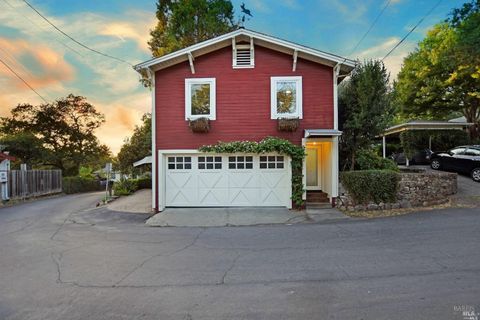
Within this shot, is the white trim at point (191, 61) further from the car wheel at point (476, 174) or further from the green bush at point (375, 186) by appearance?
the car wheel at point (476, 174)

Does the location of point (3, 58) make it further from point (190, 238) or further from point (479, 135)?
point (479, 135)

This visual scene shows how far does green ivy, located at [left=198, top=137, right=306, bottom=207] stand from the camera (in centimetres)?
1227

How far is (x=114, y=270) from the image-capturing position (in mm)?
5836

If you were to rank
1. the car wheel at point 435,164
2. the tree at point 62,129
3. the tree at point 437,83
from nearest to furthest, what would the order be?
1. the car wheel at point 435,164
2. the tree at point 437,83
3. the tree at point 62,129

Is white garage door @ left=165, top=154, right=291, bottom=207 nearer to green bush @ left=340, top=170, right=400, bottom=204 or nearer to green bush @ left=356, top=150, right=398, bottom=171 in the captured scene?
green bush @ left=340, top=170, right=400, bottom=204

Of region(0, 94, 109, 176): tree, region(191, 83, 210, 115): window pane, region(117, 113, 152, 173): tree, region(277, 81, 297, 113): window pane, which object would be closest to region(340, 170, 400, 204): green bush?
region(277, 81, 297, 113): window pane

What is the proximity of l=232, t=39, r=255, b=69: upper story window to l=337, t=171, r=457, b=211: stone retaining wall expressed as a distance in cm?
650

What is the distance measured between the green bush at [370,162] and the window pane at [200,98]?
7.01 m

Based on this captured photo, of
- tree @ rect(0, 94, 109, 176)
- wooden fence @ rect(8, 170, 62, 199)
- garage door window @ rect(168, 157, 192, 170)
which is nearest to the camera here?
garage door window @ rect(168, 157, 192, 170)

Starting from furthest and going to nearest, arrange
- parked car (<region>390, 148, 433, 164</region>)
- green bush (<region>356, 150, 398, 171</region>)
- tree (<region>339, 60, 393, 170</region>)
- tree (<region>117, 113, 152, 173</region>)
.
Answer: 1. tree (<region>117, 113, 152, 173</region>)
2. parked car (<region>390, 148, 433, 164</region>)
3. green bush (<region>356, 150, 398, 171</region>)
4. tree (<region>339, 60, 393, 170</region>)

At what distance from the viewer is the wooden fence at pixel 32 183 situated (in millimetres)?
20078

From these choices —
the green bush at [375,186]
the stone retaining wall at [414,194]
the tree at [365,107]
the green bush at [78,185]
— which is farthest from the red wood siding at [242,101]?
the green bush at [78,185]

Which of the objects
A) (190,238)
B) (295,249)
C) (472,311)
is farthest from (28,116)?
(472,311)

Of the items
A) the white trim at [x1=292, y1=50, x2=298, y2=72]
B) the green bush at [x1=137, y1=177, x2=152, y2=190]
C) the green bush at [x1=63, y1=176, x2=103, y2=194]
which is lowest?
the green bush at [x1=63, y1=176, x2=103, y2=194]
